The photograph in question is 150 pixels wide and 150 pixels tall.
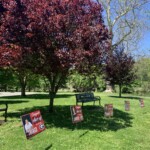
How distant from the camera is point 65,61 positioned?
850cm

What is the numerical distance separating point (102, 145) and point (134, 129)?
102 inches

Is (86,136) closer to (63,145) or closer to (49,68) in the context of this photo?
(63,145)

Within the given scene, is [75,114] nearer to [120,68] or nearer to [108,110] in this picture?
[108,110]

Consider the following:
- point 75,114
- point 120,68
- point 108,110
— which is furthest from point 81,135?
point 120,68

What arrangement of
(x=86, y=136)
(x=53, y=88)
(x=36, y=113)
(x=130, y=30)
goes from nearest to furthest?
(x=36, y=113) < (x=86, y=136) < (x=53, y=88) < (x=130, y=30)

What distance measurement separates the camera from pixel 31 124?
6.27 m

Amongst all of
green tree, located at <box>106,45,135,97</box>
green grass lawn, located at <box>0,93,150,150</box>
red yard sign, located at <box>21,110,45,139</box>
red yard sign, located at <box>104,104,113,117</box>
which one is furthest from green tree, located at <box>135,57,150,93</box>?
red yard sign, located at <box>21,110,45,139</box>

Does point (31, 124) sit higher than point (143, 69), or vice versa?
point (143, 69)

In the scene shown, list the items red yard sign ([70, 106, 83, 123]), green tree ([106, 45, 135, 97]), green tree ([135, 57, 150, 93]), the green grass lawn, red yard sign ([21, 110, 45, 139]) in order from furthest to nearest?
green tree ([135, 57, 150, 93]) < green tree ([106, 45, 135, 97]) < red yard sign ([70, 106, 83, 123]) < the green grass lawn < red yard sign ([21, 110, 45, 139])

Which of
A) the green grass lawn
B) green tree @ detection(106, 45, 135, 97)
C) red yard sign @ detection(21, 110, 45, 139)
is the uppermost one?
green tree @ detection(106, 45, 135, 97)

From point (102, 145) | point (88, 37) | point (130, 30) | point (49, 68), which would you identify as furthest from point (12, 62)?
point (130, 30)

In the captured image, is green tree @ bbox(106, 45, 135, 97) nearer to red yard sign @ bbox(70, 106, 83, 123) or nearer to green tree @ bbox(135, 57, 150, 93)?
red yard sign @ bbox(70, 106, 83, 123)

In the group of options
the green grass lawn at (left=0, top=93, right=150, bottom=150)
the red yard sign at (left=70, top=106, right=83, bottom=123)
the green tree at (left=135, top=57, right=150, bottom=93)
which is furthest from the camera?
the green tree at (left=135, top=57, right=150, bottom=93)

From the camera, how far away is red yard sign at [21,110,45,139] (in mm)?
6039
